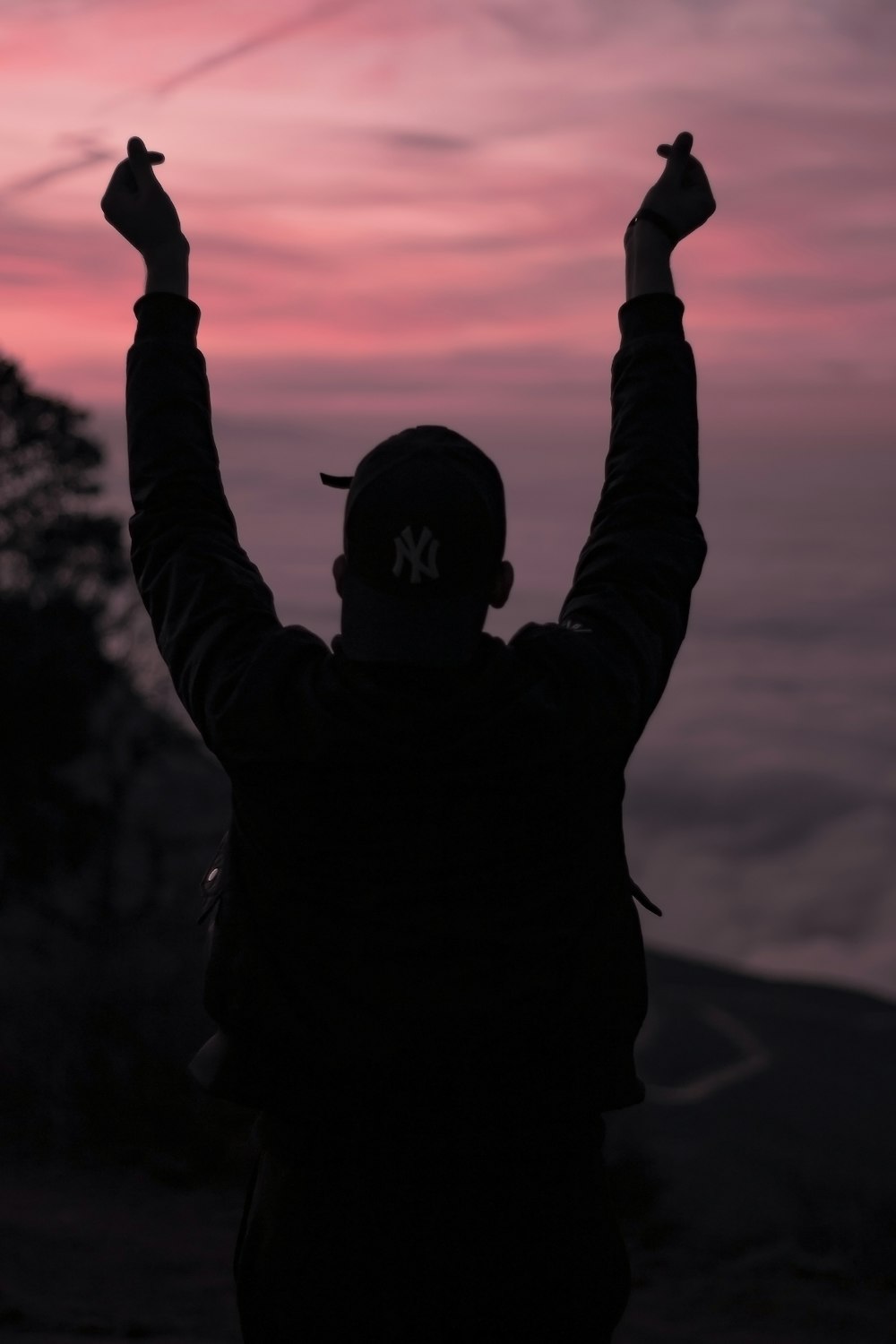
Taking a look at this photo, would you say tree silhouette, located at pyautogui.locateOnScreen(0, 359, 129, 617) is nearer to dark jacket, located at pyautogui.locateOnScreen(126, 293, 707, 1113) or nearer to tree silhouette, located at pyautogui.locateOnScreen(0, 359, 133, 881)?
tree silhouette, located at pyautogui.locateOnScreen(0, 359, 133, 881)

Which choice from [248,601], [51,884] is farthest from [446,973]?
[51,884]

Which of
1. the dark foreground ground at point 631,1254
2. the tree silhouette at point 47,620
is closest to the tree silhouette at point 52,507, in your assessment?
A: the tree silhouette at point 47,620

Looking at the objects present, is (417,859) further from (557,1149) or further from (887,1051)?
(887,1051)

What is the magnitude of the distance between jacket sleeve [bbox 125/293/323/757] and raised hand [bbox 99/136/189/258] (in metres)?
0.11

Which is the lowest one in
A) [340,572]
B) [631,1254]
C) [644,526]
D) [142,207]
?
[631,1254]

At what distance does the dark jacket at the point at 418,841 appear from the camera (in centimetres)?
180

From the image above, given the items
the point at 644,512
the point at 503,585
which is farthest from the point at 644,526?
the point at 503,585

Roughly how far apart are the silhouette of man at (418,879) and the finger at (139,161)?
30 centimetres

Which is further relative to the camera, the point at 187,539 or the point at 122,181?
the point at 122,181

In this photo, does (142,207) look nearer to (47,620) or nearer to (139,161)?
(139,161)

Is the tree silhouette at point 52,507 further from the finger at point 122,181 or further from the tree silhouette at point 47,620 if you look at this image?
the finger at point 122,181

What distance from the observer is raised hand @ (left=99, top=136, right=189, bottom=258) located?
2.14m

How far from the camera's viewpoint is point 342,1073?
6.16 ft

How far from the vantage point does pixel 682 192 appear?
2293 millimetres
